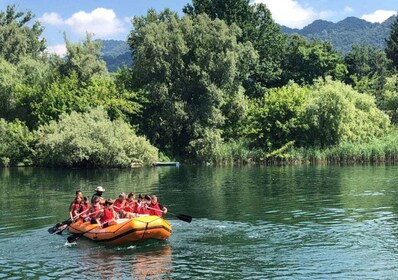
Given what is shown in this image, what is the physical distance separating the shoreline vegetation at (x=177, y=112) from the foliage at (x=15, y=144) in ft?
0.33

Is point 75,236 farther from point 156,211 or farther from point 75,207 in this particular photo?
point 75,207

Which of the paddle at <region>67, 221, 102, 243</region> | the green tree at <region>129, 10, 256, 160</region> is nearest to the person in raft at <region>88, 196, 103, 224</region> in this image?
the paddle at <region>67, 221, 102, 243</region>

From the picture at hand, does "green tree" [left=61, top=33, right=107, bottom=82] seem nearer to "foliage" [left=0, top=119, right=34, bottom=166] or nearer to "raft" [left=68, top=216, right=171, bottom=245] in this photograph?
"foliage" [left=0, top=119, right=34, bottom=166]

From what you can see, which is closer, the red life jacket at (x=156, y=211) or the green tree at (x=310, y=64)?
the red life jacket at (x=156, y=211)

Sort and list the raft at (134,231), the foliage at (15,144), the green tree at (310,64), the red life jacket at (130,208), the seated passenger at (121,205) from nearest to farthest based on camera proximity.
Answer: the raft at (134,231), the seated passenger at (121,205), the red life jacket at (130,208), the foliage at (15,144), the green tree at (310,64)

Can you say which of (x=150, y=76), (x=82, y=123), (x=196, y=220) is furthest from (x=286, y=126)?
(x=196, y=220)

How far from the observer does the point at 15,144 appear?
59.2 meters

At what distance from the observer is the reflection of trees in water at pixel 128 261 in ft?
53.1

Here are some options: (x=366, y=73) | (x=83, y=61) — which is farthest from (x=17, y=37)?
(x=366, y=73)

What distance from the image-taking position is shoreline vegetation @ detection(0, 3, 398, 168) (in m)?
A: 55.7

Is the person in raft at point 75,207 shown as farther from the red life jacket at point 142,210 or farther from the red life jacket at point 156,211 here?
the red life jacket at point 156,211

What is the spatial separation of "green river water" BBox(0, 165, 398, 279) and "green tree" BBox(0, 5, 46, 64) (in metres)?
47.5

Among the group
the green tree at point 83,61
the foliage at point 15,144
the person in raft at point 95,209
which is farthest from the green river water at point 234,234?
the green tree at point 83,61

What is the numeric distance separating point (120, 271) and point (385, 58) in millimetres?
92206
